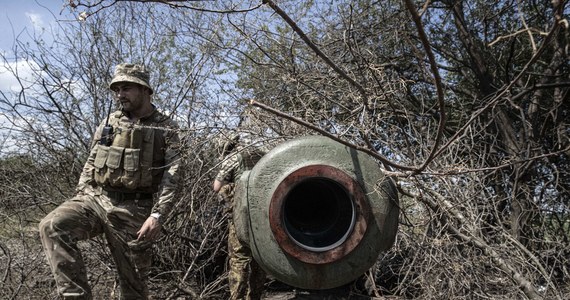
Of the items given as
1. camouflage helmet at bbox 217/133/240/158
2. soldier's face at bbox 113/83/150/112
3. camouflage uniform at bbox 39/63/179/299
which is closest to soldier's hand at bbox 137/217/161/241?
camouflage uniform at bbox 39/63/179/299

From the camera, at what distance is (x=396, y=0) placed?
20.3 feet

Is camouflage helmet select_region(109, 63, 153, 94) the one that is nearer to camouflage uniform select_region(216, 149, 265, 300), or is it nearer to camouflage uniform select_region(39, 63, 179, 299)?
camouflage uniform select_region(39, 63, 179, 299)

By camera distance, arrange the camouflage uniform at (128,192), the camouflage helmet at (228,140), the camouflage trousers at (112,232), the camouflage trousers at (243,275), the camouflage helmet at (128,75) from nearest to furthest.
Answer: the camouflage trousers at (112,232) → the camouflage helmet at (228,140) → the camouflage uniform at (128,192) → the camouflage helmet at (128,75) → the camouflage trousers at (243,275)

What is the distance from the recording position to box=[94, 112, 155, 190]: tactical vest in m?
3.79

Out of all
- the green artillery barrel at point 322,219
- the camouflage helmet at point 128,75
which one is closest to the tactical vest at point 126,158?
the camouflage helmet at point 128,75

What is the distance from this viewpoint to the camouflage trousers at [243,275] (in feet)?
14.0

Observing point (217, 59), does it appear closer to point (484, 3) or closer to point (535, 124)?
point (484, 3)

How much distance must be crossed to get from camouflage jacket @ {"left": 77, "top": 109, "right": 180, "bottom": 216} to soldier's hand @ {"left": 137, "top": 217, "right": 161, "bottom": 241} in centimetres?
7

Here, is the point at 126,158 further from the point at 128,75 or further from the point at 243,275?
the point at 243,275

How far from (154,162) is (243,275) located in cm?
108

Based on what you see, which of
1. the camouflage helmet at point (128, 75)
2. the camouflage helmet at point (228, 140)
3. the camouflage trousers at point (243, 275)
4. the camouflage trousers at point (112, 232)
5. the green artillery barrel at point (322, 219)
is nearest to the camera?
the green artillery barrel at point (322, 219)

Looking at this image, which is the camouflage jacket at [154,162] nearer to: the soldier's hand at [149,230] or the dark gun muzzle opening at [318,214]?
the soldier's hand at [149,230]

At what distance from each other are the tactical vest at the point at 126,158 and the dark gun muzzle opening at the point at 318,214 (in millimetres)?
1599

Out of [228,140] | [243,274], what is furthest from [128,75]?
[243,274]
